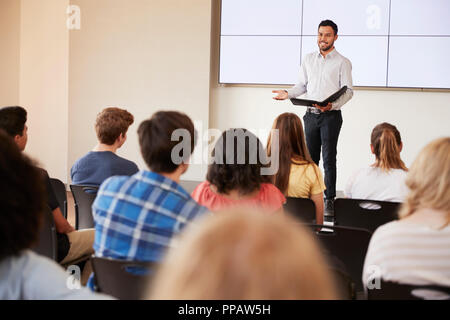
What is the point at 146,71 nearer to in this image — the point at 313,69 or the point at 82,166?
the point at 313,69

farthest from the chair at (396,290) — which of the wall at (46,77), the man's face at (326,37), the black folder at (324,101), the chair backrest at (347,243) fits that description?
the wall at (46,77)

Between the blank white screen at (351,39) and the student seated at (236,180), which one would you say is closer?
the student seated at (236,180)

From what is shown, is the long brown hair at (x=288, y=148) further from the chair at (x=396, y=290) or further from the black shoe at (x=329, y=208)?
the black shoe at (x=329, y=208)

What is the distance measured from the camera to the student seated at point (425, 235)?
5.51 ft

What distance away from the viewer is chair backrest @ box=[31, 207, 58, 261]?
2.50 meters

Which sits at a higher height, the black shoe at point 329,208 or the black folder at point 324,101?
the black folder at point 324,101

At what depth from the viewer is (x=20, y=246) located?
1101 mm

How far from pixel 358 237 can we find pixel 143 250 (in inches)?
37.3

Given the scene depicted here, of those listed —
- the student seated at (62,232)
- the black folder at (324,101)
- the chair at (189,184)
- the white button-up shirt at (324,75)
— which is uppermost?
the white button-up shirt at (324,75)

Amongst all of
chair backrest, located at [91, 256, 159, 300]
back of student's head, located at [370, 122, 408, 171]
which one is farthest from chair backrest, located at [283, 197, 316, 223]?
chair backrest, located at [91, 256, 159, 300]

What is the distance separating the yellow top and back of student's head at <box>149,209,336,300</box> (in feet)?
8.09

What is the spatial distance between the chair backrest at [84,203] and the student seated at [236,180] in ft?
2.95

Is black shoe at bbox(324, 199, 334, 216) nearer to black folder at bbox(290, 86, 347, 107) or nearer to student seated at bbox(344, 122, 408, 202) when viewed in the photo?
black folder at bbox(290, 86, 347, 107)
